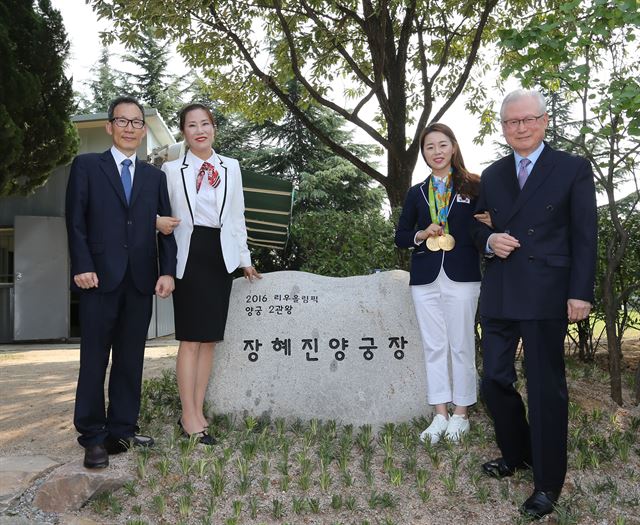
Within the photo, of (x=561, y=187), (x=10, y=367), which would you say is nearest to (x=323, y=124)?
(x=10, y=367)

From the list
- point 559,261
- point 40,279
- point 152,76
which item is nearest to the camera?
point 559,261

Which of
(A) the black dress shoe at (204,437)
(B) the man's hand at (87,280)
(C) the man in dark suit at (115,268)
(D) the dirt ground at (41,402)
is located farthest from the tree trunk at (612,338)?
(D) the dirt ground at (41,402)

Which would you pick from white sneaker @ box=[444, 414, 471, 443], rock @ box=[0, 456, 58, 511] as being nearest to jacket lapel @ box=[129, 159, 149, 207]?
rock @ box=[0, 456, 58, 511]

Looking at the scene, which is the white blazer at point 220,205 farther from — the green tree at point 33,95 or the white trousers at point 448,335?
the green tree at point 33,95

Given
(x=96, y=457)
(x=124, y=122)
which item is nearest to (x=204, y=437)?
(x=96, y=457)

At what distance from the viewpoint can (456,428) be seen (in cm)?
418

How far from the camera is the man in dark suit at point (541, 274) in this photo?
10.6 ft

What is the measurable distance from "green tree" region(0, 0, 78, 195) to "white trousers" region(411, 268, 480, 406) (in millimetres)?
8681

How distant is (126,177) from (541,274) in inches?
100.0

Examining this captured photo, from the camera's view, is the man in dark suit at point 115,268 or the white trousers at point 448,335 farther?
the white trousers at point 448,335

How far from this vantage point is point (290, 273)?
491cm

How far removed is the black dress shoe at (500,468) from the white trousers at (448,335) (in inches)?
20.0

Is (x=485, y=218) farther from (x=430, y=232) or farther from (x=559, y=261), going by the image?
(x=559, y=261)

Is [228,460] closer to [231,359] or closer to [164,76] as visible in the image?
[231,359]
